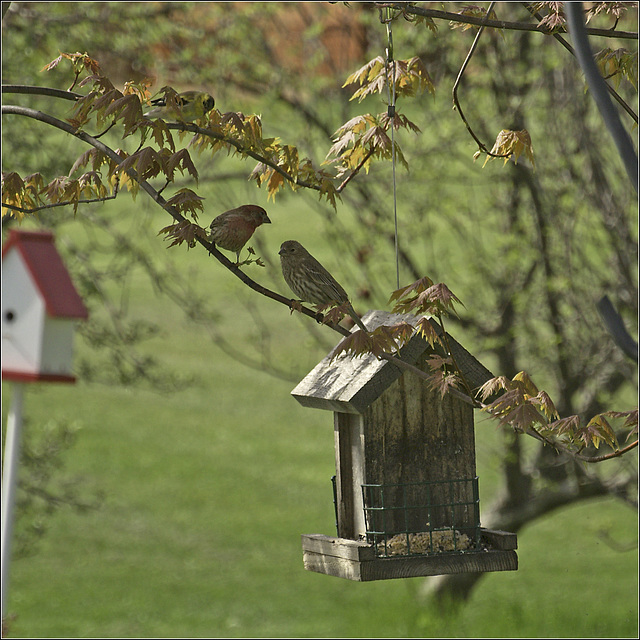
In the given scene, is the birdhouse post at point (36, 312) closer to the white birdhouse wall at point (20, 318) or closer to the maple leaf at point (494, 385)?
the white birdhouse wall at point (20, 318)

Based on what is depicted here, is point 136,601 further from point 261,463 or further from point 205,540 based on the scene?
point 261,463

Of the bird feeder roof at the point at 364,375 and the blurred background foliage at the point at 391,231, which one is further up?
the blurred background foliage at the point at 391,231

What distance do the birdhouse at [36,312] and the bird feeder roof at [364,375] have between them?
126 cm

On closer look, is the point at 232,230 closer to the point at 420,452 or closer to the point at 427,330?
the point at 427,330

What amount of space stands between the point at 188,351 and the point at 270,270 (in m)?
9.54

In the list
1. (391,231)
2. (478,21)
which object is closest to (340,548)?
(478,21)

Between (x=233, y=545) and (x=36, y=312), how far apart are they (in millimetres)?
6634

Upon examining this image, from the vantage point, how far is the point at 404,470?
3332 mm

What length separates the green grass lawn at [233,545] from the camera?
822 centimetres

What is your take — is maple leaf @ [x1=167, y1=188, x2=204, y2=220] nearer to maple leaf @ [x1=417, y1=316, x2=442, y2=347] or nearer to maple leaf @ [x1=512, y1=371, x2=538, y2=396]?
maple leaf @ [x1=417, y1=316, x2=442, y2=347]

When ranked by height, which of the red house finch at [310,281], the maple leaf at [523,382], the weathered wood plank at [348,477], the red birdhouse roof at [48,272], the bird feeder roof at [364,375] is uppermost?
the red birdhouse roof at [48,272]

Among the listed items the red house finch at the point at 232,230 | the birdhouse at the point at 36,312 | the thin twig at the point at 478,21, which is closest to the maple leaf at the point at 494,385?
the red house finch at the point at 232,230

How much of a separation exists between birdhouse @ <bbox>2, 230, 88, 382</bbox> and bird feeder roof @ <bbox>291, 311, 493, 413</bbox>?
4.15 ft

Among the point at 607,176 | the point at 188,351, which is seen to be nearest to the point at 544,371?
the point at 607,176
